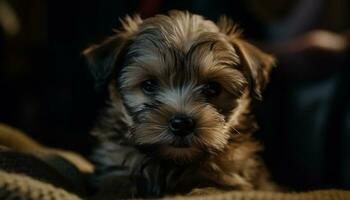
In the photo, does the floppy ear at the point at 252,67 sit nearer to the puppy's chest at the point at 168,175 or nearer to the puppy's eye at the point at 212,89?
the puppy's eye at the point at 212,89

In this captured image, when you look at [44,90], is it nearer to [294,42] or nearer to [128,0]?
[128,0]

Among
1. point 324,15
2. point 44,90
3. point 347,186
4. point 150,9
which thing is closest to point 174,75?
point 150,9

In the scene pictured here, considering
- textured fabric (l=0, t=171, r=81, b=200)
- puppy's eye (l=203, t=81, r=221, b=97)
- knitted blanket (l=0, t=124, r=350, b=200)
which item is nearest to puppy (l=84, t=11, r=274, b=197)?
puppy's eye (l=203, t=81, r=221, b=97)

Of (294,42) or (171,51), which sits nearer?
(171,51)

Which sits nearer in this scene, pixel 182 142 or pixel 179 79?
pixel 182 142

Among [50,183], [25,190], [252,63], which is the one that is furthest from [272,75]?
[25,190]

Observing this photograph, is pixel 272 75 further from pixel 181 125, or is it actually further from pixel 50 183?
pixel 50 183
